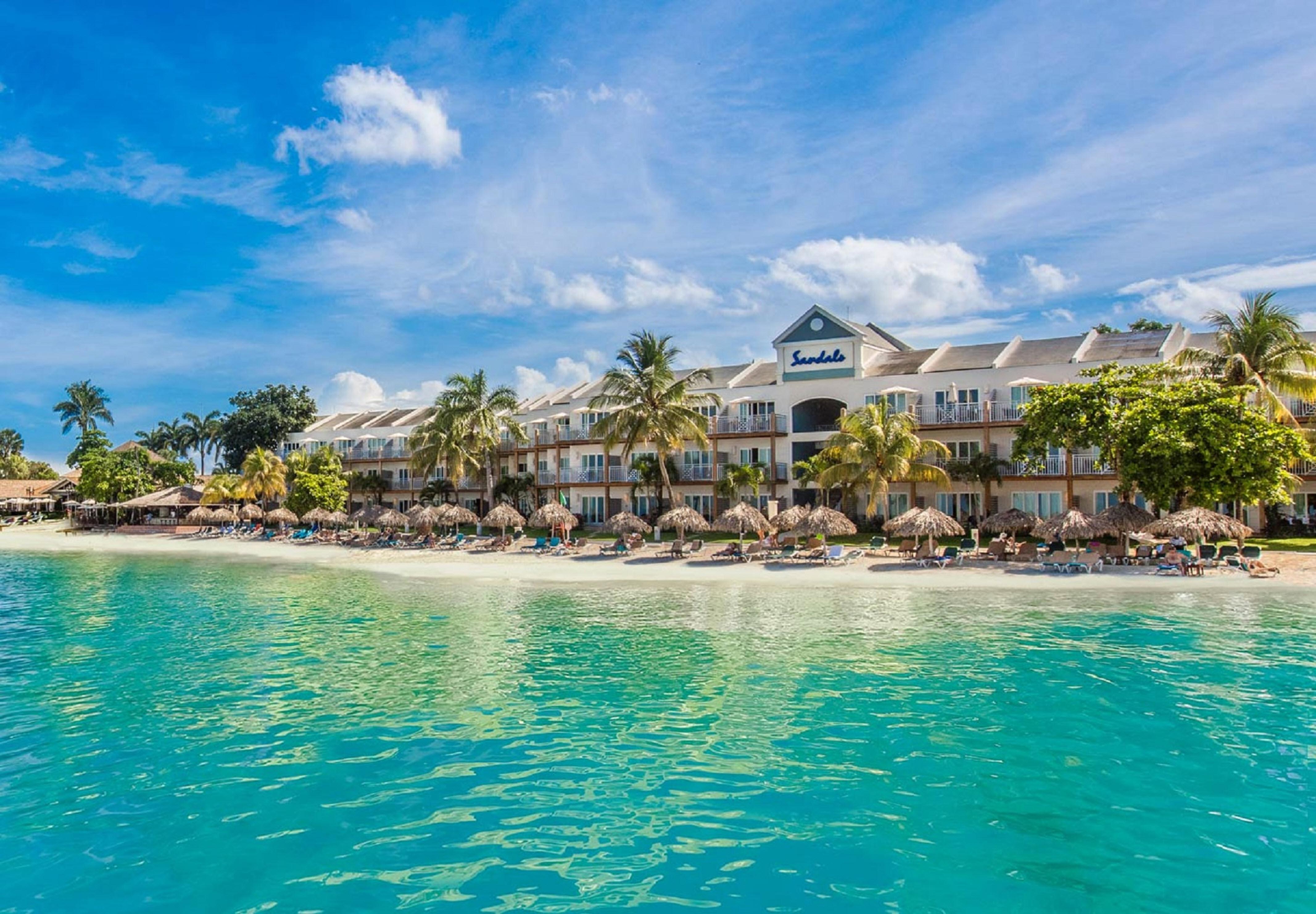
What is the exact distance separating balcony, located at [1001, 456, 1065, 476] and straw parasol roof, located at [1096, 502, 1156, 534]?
6.14 metres

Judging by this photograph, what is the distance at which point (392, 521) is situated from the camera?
47.9 m

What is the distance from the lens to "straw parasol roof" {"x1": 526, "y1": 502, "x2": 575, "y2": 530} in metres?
42.6

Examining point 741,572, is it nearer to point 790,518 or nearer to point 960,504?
point 790,518

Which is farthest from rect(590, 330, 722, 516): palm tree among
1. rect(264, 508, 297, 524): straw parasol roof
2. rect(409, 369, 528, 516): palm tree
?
rect(264, 508, 297, 524): straw parasol roof

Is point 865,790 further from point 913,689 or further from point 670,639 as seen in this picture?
point 670,639

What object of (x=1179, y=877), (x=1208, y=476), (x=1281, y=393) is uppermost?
(x=1281, y=393)

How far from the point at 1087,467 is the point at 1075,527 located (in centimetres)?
919

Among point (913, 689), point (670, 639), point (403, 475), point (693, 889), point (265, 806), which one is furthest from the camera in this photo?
point (403, 475)

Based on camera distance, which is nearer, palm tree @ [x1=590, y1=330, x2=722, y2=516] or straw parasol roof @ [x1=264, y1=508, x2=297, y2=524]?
palm tree @ [x1=590, y1=330, x2=722, y2=516]

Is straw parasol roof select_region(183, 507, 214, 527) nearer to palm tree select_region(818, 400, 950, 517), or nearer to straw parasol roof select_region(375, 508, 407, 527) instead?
straw parasol roof select_region(375, 508, 407, 527)

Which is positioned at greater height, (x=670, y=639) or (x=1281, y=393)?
→ (x=1281, y=393)

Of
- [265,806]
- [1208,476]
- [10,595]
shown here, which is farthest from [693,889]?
[10,595]

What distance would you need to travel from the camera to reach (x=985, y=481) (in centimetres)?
3897

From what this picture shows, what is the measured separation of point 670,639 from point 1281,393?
3347cm
